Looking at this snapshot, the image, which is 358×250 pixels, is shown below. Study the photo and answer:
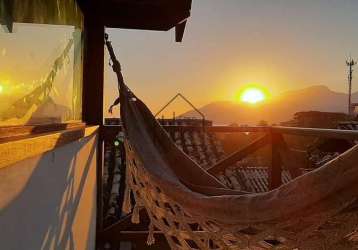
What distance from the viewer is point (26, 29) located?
1.03 meters

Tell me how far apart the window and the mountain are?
1046cm

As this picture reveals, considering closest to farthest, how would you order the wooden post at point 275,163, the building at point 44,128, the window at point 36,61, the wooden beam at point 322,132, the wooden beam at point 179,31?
the building at point 44,128, the window at point 36,61, the wooden beam at point 322,132, the wooden post at point 275,163, the wooden beam at point 179,31

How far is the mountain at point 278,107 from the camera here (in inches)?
1409

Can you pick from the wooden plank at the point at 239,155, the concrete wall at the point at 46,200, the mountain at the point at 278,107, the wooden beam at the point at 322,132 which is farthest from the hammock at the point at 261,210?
the mountain at the point at 278,107

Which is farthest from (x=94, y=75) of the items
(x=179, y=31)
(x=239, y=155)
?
(x=239, y=155)

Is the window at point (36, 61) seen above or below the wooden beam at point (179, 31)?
below

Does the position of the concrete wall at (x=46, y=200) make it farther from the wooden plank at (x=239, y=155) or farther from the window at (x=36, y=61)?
the wooden plank at (x=239, y=155)

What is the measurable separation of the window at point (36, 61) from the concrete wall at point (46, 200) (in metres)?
0.11

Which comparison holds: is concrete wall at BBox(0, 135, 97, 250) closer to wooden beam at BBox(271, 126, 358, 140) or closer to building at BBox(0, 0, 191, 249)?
building at BBox(0, 0, 191, 249)

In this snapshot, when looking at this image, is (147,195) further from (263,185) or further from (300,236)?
(263,185)

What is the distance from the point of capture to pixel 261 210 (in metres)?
0.91

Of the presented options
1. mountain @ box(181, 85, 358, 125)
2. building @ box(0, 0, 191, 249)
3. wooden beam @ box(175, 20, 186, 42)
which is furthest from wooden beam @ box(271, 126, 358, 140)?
mountain @ box(181, 85, 358, 125)

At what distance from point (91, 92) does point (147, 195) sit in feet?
4.08

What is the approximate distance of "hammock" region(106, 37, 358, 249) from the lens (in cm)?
81
